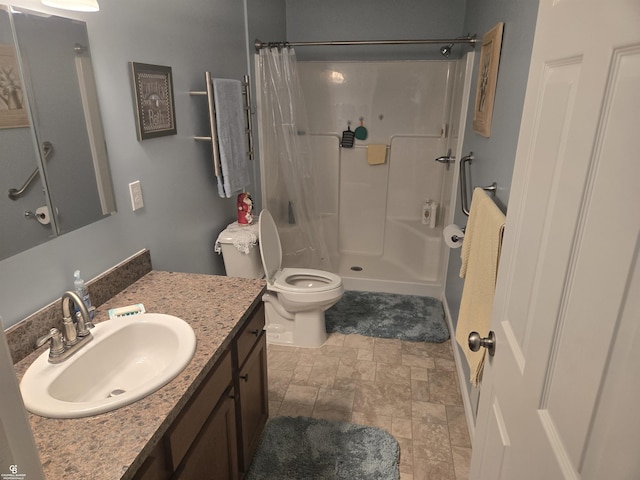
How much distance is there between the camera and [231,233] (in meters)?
2.46

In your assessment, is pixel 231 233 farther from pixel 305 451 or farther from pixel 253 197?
pixel 305 451

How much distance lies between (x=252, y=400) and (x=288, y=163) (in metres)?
1.82

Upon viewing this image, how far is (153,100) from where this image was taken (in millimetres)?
1799

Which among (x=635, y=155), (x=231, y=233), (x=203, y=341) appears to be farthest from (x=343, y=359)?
(x=635, y=155)

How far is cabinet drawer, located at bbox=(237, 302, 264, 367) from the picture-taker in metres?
1.58

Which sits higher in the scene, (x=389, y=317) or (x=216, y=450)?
(x=216, y=450)

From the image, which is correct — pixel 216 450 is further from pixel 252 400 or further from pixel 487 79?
pixel 487 79

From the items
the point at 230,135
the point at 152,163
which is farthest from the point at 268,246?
the point at 152,163

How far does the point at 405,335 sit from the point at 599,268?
7.99 feet

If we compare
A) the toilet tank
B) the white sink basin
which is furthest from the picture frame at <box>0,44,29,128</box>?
the toilet tank

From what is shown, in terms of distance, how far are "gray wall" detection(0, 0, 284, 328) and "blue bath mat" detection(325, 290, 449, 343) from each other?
105 cm

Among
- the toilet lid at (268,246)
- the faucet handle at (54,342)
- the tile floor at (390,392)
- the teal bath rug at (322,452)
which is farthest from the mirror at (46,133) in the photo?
the tile floor at (390,392)

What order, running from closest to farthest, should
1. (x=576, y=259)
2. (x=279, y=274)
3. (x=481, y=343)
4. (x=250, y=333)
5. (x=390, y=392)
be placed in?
(x=576, y=259), (x=481, y=343), (x=250, y=333), (x=390, y=392), (x=279, y=274)

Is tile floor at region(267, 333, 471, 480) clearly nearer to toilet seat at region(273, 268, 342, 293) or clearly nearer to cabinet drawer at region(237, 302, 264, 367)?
toilet seat at region(273, 268, 342, 293)
